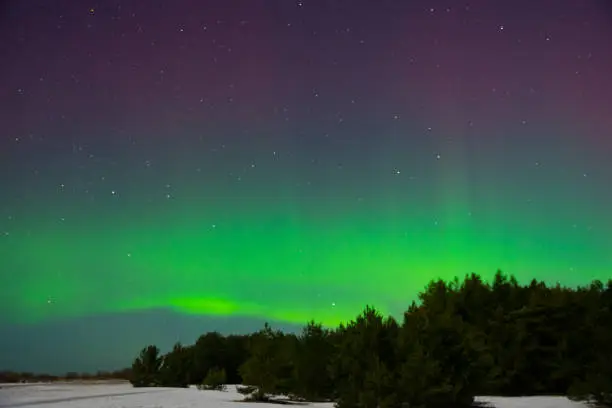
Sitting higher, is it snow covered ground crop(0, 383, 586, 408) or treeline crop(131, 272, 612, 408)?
treeline crop(131, 272, 612, 408)

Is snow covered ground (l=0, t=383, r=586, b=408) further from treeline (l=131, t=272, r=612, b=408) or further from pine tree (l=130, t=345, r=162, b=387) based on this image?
pine tree (l=130, t=345, r=162, b=387)

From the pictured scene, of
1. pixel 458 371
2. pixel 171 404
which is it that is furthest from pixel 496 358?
pixel 171 404

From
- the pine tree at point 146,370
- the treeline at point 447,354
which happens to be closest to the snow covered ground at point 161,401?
the treeline at point 447,354

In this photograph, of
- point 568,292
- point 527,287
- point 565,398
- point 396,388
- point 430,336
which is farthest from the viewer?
point 527,287

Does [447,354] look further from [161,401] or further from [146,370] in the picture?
[146,370]

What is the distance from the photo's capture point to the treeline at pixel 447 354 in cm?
1230

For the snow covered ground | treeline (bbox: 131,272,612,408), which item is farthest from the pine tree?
the snow covered ground

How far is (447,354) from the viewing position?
12680 mm

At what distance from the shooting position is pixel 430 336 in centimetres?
1290

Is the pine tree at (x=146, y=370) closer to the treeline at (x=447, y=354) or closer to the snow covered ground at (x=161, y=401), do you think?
the treeline at (x=447, y=354)

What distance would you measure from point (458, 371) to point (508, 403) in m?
1.73

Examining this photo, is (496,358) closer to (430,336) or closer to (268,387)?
(430,336)

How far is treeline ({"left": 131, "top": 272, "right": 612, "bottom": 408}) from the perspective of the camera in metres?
12.3

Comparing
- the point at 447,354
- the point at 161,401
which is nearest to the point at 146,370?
the point at 161,401
